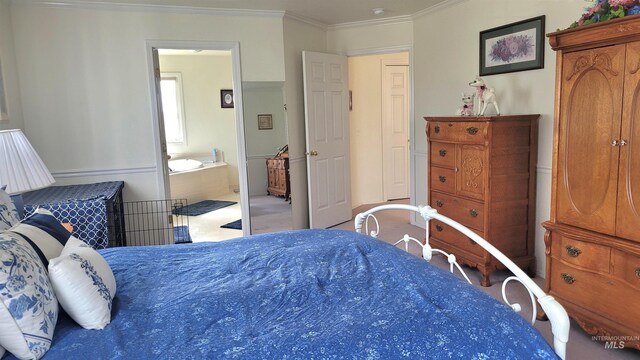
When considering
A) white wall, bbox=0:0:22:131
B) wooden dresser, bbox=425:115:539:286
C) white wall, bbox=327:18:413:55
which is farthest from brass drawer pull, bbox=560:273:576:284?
white wall, bbox=0:0:22:131

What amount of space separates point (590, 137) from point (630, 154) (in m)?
0.24

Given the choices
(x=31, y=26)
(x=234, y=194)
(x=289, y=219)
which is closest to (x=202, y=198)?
(x=234, y=194)

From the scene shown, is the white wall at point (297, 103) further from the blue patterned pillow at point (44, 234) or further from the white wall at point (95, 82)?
the blue patterned pillow at point (44, 234)

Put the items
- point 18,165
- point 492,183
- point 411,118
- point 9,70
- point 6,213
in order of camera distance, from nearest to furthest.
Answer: point 6,213
point 18,165
point 492,183
point 9,70
point 411,118

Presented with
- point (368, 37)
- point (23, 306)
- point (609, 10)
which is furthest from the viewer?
point (368, 37)

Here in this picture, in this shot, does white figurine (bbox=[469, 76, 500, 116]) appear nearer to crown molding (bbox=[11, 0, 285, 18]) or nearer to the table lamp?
crown molding (bbox=[11, 0, 285, 18])

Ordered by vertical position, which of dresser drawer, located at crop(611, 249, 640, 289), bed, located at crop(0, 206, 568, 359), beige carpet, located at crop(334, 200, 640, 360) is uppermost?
bed, located at crop(0, 206, 568, 359)

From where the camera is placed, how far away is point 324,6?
14.2 feet

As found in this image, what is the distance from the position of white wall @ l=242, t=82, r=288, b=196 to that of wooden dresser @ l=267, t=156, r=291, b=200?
0.06 m

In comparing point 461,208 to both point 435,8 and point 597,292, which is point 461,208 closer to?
point 597,292

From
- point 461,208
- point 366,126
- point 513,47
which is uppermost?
point 513,47

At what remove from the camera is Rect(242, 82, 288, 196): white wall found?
4.55 meters

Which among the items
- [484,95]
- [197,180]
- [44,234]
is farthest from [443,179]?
[197,180]

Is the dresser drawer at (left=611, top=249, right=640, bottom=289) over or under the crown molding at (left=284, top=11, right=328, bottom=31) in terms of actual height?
under
